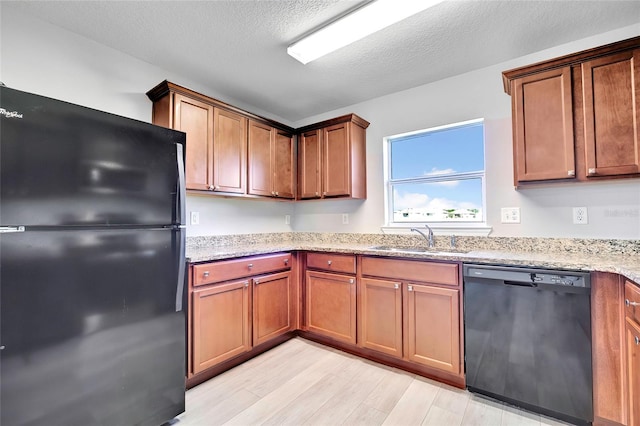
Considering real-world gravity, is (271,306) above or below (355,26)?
below

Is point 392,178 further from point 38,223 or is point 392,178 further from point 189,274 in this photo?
point 38,223

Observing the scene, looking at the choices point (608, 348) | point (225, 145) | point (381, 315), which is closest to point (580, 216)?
point (608, 348)

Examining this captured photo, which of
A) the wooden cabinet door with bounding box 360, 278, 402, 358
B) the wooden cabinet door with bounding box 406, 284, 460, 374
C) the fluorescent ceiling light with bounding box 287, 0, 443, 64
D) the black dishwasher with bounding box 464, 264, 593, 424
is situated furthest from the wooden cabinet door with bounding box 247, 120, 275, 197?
the black dishwasher with bounding box 464, 264, 593, 424

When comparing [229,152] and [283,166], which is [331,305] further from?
[229,152]

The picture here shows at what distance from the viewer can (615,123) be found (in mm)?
1793

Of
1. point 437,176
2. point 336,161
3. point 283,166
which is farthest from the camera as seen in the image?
point 283,166

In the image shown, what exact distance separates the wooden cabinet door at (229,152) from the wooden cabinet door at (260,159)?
0.25 ft

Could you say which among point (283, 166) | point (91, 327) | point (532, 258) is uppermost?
point (283, 166)

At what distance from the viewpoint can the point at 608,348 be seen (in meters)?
1.59

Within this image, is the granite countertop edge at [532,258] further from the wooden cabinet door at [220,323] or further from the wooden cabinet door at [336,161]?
the wooden cabinet door at [336,161]

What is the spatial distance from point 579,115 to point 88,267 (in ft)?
9.75

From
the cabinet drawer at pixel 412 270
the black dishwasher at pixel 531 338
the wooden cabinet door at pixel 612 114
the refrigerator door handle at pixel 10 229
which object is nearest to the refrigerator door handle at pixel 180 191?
the refrigerator door handle at pixel 10 229

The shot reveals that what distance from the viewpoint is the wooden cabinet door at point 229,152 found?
2.57 m

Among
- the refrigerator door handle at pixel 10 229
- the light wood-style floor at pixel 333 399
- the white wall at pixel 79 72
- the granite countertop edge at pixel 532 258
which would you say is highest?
the white wall at pixel 79 72
